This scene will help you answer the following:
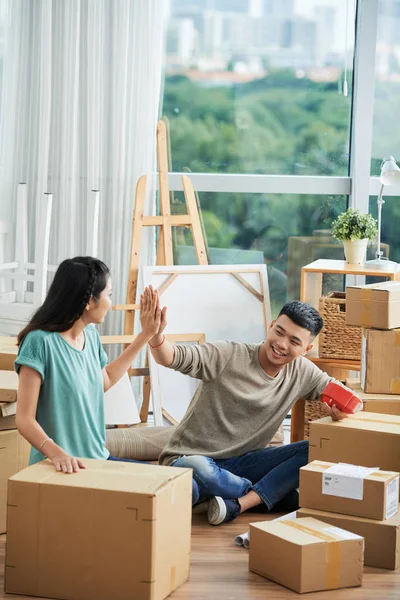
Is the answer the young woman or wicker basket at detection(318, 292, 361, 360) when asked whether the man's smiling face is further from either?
wicker basket at detection(318, 292, 361, 360)

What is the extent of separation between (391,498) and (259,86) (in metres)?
2.35

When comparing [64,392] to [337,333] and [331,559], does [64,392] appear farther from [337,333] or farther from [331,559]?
[337,333]

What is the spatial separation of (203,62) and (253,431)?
1988mm

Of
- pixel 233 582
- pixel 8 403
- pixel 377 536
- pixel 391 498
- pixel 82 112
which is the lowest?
pixel 233 582

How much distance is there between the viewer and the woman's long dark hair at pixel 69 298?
104 inches

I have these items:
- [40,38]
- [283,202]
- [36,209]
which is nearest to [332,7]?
[283,202]

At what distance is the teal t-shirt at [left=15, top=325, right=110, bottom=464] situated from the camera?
8.55 ft

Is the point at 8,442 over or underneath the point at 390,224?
underneath

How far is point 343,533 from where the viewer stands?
261cm

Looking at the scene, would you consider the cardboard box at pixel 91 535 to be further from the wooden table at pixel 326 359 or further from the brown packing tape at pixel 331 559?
the wooden table at pixel 326 359

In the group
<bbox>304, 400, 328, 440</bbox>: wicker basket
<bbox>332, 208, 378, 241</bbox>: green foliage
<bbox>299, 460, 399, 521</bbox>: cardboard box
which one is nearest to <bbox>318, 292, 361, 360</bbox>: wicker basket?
<bbox>304, 400, 328, 440</bbox>: wicker basket

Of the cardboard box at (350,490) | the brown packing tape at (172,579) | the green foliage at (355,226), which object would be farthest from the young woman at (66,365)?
the green foliage at (355,226)

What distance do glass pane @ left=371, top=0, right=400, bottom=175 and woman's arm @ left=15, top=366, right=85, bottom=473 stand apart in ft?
7.99

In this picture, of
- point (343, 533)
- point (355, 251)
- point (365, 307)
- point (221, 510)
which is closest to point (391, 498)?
point (343, 533)
